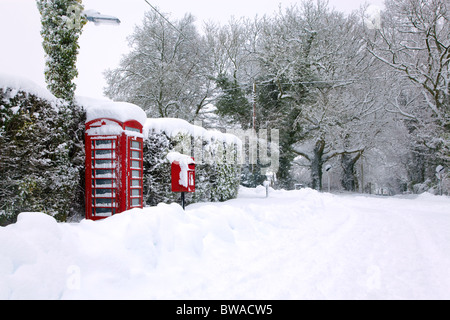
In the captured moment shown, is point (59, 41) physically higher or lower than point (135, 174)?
higher

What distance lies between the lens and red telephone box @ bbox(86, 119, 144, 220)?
24.9ft

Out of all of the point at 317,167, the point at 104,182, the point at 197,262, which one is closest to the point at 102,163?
the point at 104,182

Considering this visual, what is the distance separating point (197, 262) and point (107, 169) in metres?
4.39

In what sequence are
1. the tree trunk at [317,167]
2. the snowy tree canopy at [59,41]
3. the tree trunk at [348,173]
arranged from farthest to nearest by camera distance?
the tree trunk at [348,173] < the tree trunk at [317,167] < the snowy tree canopy at [59,41]

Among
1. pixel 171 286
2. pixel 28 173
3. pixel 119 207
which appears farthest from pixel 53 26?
pixel 171 286

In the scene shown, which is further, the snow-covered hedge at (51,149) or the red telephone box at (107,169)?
the red telephone box at (107,169)

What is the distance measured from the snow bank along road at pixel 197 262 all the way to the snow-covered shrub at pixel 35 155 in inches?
101

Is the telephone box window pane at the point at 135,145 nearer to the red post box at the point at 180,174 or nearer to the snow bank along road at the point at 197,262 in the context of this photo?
the red post box at the point at 180,174

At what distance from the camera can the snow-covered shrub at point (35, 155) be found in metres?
5.79

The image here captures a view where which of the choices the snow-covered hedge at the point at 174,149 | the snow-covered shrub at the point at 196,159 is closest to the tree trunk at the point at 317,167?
the snow-covered shrub at the point at 196,159

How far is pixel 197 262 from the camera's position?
4188mm

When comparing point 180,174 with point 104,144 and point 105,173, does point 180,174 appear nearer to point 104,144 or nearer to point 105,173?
point 105,173

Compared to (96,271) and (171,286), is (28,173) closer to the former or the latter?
(96,271)
